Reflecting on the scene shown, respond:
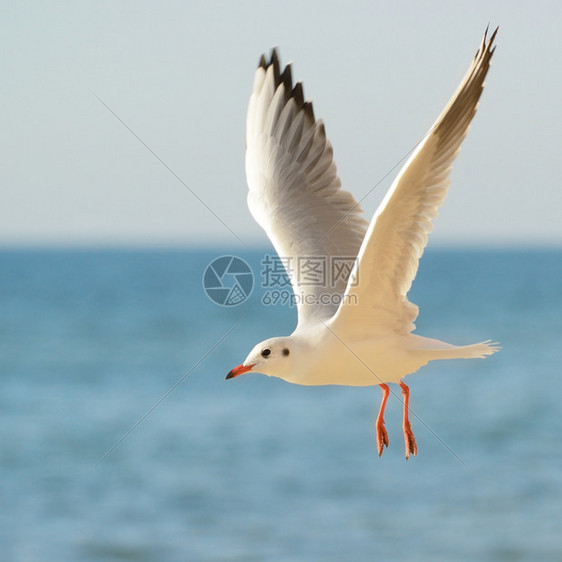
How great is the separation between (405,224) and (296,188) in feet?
6.59

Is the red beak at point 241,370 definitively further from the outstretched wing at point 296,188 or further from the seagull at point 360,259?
the outstretched wing at point 296,188

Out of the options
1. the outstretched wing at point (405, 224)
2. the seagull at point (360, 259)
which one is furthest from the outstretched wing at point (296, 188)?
the outstretched wing at point (405, 224)

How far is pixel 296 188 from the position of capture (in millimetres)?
6758

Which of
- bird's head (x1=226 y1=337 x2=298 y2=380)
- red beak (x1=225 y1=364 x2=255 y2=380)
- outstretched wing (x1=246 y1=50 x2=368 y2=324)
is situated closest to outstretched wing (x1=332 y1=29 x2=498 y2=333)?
bird's head (x1=226 y1=337 x2=298 y2=380)

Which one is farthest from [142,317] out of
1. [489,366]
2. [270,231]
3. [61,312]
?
[270,231]

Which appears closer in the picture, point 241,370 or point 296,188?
point 241,370

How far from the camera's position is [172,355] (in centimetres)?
4209

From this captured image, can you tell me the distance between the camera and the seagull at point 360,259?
181 inches

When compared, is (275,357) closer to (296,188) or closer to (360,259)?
(360,259)

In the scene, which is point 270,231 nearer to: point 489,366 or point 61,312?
point 489,366

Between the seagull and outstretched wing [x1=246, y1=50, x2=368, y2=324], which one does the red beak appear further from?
outstretched wing [x1=246, y1=50, x2=368, y2=324]

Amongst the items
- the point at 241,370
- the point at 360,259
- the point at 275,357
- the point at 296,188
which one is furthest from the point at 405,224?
the point at 296,188

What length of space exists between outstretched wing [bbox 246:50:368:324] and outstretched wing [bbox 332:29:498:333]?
0.83 metres

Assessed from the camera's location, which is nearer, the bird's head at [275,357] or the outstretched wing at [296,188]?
the bird's head at [275,357]
